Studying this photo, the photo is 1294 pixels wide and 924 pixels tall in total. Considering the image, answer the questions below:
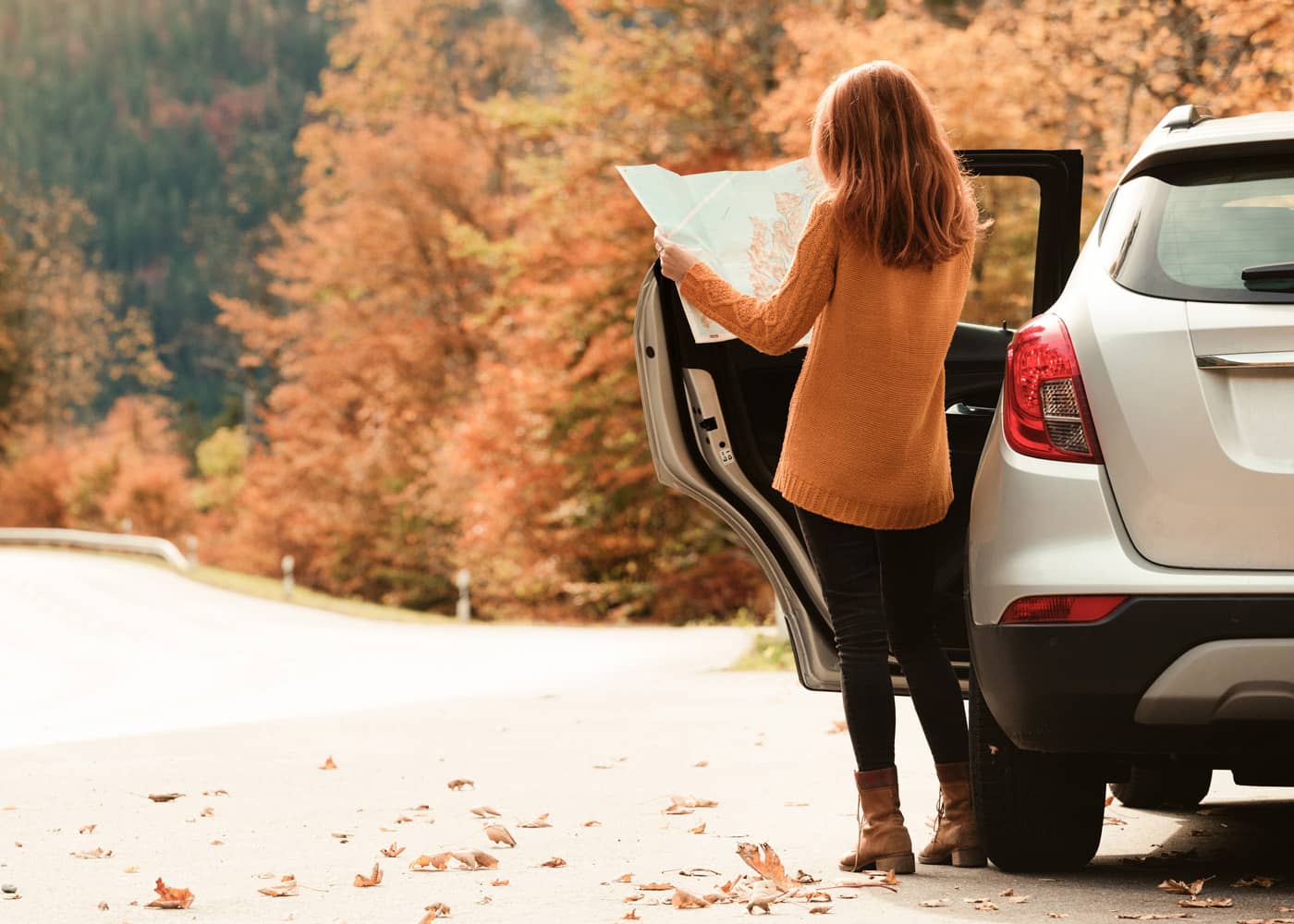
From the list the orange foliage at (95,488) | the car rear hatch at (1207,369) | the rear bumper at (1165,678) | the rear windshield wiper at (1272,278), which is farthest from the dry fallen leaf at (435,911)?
the orange foliage at (95,488)

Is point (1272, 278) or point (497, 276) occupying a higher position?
point (1272, 278)

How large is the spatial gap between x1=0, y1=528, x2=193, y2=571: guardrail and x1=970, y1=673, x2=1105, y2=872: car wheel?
1380 inches

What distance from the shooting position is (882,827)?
15.4ft

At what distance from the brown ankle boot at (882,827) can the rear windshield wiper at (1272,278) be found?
1.60m

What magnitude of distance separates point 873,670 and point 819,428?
678 millimetres

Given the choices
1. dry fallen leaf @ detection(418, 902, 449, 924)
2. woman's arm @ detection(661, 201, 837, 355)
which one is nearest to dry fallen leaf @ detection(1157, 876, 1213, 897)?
woman's arm @ detection(661, 201, 837, 355)

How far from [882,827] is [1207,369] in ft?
5.11

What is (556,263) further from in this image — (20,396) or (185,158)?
(185,158)

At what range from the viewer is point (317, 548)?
48312 mm

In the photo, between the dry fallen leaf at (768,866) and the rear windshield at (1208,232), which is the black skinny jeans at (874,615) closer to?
the dry fallen leaf at (768,866)

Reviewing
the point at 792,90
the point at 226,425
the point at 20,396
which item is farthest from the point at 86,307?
the point at 792,90

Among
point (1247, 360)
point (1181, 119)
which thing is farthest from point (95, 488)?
point (1247, 360)

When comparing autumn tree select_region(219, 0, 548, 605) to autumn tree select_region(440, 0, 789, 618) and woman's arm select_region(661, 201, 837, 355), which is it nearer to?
autumn tree select_region(440, 0, 789, 618)

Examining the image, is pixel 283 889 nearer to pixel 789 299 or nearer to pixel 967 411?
pixel 789 299
